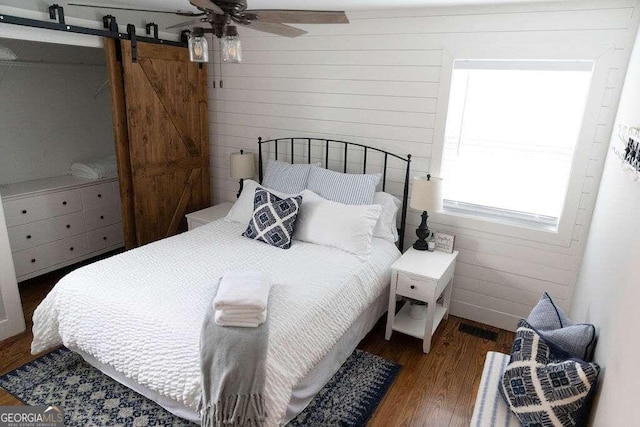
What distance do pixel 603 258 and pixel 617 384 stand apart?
88 cm

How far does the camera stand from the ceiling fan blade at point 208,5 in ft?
4.83

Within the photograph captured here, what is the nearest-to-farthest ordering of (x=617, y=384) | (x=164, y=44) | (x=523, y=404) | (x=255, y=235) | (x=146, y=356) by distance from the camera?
(x=617, y=384), (x=523, y=404), (x=146, y=356), (x=255, y=235), (x=164, y=44)

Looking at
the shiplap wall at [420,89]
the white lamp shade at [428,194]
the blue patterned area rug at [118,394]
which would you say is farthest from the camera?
the white lamp shade at [428,194]

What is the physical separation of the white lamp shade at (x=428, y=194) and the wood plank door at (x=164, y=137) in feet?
7.30

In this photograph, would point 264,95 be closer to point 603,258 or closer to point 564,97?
point 564,97

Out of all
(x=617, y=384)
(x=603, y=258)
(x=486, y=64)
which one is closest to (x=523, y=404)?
(x=617, y=384)

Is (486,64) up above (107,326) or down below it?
above

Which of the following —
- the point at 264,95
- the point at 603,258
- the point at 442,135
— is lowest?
the point at 603,258

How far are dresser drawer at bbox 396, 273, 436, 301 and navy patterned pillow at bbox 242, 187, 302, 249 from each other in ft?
2.61

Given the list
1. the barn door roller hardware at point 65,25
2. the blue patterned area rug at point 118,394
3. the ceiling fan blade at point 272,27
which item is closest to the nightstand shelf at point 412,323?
the blue patterned area rug at point 118,394

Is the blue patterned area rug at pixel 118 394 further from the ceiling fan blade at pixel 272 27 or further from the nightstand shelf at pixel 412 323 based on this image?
the ceiling fan blade at pixel 272 27

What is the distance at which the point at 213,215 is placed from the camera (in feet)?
12.4

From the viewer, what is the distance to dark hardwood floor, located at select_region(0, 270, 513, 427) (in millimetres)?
2232

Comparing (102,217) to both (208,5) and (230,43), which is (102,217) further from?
(208,5)
